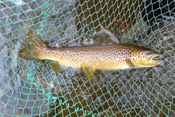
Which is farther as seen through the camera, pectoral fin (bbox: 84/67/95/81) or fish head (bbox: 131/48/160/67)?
pectoral fin (bbox: 84/67/95/81)

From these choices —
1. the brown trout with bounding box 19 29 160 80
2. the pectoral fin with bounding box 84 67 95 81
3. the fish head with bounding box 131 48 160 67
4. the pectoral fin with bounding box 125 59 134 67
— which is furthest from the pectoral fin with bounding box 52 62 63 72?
the fish head with bounding box 131 48 160 67

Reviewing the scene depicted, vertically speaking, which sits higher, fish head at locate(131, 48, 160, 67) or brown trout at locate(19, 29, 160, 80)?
brown trout at locate(19, 29, 160, 80)

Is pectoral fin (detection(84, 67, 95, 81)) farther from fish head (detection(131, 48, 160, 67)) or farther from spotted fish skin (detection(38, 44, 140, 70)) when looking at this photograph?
fish head (detection(131, 48, 160, 67))

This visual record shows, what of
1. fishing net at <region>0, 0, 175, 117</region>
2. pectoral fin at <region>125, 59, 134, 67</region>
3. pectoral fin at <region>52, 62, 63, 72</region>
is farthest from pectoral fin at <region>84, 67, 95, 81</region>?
pectoral fin at <region>125, 59, 134, 67</region>

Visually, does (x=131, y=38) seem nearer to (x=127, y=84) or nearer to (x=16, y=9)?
(x=127, y=84)

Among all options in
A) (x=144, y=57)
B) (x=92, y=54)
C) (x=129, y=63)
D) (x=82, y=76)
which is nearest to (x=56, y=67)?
(x=82, y=76)

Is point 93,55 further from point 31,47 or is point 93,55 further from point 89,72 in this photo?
point 31,47
